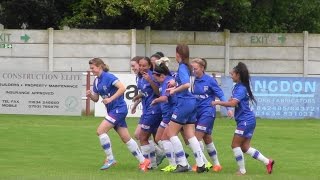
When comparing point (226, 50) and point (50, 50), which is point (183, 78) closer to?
point (50, 50)

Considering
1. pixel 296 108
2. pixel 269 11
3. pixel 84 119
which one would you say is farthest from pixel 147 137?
pixel 269 11

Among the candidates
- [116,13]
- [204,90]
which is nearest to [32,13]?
[116,13]

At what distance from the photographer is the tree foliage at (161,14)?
35.4 m

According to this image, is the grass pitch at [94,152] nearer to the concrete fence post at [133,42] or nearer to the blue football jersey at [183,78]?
the blue football jersey at [183,78]

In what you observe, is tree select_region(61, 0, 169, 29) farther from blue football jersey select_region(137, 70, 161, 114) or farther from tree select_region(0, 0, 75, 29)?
blue football jersey select_region(137, 70, 161, 114)

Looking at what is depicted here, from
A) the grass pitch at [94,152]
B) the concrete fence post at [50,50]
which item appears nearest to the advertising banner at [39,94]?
the grass pitch at [94,152]

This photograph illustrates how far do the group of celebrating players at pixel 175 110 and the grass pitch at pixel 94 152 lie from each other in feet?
1.14

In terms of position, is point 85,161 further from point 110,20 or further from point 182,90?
point 110,20

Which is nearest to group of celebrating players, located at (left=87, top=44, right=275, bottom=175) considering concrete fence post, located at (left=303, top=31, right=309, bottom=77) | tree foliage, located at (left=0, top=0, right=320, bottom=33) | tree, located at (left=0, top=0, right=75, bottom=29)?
tree foliage, located at (left=0, top=0, right=320, bottom=33)

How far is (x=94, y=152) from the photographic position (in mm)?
17109

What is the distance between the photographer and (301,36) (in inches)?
1383

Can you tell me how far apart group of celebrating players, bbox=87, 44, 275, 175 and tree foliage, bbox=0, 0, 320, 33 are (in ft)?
63.7

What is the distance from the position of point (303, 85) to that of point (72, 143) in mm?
13465

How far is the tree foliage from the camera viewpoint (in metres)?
35.4
